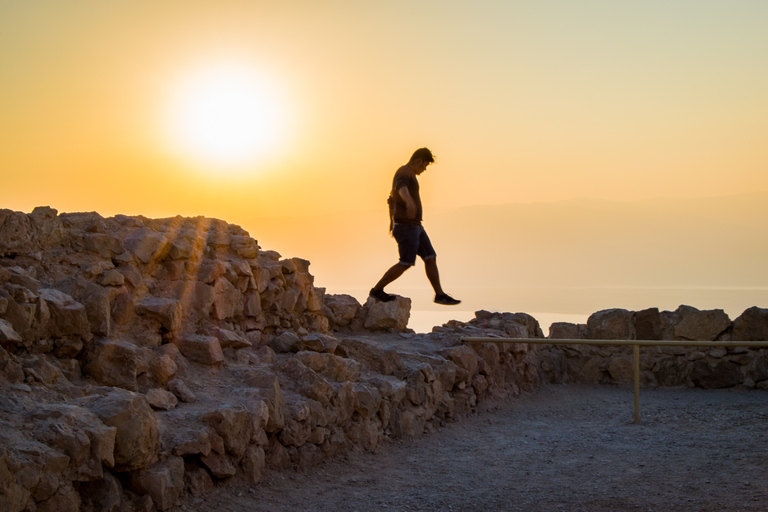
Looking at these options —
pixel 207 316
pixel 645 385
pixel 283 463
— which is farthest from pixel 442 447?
pixel 645 385

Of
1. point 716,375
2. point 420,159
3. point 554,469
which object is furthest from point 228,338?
point 716,375

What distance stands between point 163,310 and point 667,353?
25.9 feet

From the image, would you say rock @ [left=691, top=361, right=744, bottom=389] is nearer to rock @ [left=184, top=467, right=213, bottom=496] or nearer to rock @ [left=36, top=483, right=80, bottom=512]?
rock @ [left=184, top=467, right=213, bottom=496]

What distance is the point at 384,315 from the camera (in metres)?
9.45

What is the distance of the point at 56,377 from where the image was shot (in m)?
5.09

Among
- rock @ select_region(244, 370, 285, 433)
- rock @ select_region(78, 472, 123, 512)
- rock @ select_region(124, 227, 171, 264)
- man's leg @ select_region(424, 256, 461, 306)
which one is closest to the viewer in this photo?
→ rock @ select_region(78, 472, 123, 512)

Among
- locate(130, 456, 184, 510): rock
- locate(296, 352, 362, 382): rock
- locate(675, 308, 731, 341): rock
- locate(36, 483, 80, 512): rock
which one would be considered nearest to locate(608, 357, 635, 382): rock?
locate(675, 308, 731, 341): rock

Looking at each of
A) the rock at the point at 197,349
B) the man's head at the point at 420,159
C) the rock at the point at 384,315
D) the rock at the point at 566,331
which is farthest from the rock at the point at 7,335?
the rock at the point at 566,331

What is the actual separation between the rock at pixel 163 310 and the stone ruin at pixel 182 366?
0.02 m

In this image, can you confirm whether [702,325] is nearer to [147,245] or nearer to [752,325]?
[752,325]

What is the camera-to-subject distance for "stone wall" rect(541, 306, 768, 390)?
10453 mm

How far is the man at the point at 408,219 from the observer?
24.9ft

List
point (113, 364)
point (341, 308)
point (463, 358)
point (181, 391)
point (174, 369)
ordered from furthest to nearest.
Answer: point (341, 308) < point (463, 358) < point (174, 369) < point (181, 391) < point (113, 364)

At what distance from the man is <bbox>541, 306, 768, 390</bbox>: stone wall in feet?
13.9
